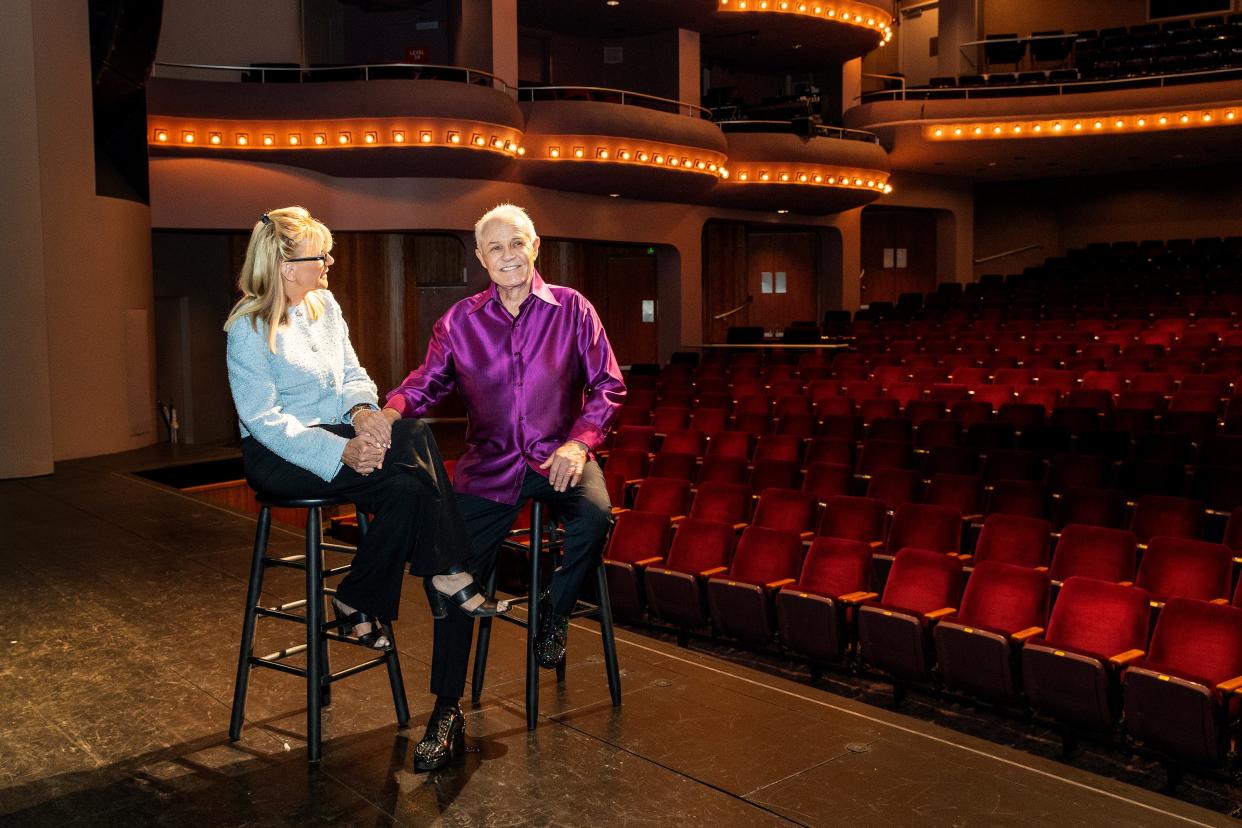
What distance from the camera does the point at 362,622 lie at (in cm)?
201

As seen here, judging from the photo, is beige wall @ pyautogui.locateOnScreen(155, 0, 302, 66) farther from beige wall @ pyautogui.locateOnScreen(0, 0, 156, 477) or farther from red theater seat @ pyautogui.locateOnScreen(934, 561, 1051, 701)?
Answer: red theater seat @ pyautogui.locateOnScreen(934, 561, 1051, 701)

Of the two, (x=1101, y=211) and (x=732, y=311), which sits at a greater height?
(x=1101, y=211)

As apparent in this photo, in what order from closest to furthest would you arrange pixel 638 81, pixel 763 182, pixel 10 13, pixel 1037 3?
pixel 10 13 < pixel 763 182 < pixel 638 81 < pixel 1037 3

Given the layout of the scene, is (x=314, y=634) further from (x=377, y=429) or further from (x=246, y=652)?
(x=377, y=429)

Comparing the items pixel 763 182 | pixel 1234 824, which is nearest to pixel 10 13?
pixel 1234 824

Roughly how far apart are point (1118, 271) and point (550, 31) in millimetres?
7191

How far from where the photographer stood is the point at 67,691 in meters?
2.34

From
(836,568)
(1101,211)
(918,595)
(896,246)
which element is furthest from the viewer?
(896,246)

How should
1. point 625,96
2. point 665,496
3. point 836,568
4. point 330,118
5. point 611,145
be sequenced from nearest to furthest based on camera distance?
point 836,568 < point 665,496 < point 330,118 < point 611,145 < point 625,96

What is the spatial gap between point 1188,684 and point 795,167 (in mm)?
9647

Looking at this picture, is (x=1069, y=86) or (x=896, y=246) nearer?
(x=1069, y=86)

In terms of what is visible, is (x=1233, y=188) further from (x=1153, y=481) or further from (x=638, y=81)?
(x=1153, y=481)

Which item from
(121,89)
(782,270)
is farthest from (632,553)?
(782,270)

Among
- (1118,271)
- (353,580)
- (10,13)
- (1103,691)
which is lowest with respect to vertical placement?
(1103,691)
